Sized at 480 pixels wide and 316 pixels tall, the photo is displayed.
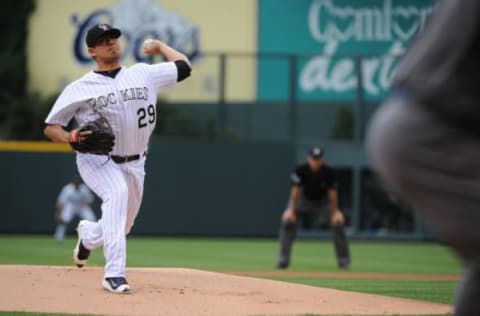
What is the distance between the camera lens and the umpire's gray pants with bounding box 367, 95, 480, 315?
320 centimetres

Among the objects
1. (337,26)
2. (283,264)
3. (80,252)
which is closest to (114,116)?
(80,252)

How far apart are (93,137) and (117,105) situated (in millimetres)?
405

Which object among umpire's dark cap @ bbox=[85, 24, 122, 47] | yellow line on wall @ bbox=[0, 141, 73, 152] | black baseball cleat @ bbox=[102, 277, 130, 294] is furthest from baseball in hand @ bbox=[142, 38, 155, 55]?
yellow line on wall @ bbox=[0, 141, 73, 152]

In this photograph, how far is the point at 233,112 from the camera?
82.0 feet

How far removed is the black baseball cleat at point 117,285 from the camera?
7.28m

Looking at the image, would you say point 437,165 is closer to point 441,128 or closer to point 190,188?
point 441,128

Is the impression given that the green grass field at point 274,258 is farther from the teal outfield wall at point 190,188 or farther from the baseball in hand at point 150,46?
the baseball in hand at point 150,46

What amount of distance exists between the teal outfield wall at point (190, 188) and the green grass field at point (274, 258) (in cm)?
77

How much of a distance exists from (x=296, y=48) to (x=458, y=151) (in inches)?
1064

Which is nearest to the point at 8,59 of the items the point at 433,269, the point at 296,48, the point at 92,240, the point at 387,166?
the point at 296,48

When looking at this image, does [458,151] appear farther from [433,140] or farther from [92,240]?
[92,240]

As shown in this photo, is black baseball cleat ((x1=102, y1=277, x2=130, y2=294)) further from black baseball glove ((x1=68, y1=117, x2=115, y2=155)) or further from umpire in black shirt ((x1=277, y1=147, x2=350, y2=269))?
umpire in black shirt ((x1=277, y1=147, x2=350, y2=269))

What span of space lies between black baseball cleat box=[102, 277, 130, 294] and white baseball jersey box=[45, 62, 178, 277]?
346 millimetres

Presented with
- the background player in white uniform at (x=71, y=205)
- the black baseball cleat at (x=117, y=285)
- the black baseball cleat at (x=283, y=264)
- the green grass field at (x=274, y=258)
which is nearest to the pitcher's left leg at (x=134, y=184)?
the black baseball cleat at (x=117, y=285)
